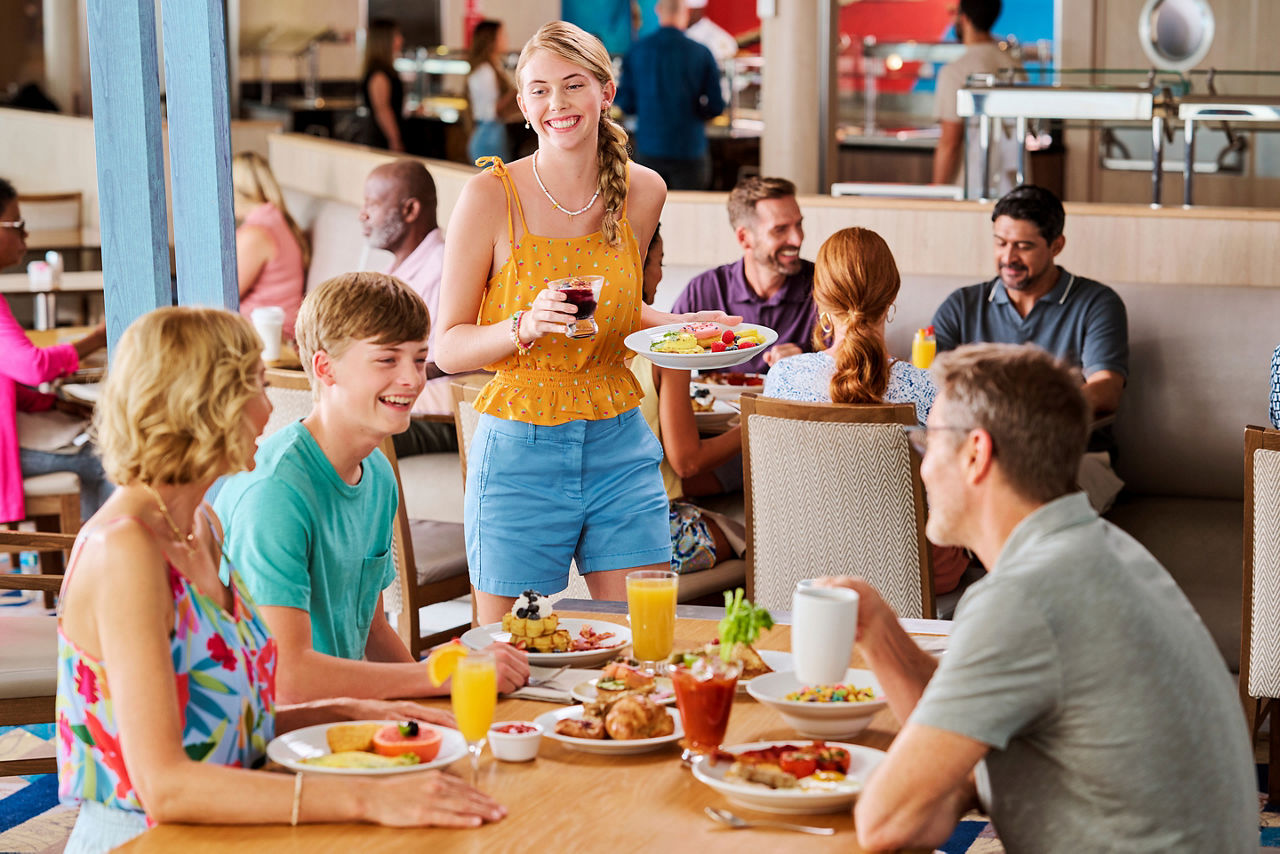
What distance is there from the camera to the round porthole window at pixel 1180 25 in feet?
28.6

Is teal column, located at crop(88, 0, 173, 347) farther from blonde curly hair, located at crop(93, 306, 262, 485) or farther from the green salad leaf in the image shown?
the green salad leaf

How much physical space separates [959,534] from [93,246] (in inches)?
303

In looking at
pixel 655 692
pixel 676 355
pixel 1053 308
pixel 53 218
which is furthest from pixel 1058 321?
pixel 53 218

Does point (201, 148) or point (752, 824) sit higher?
point (201, 148)

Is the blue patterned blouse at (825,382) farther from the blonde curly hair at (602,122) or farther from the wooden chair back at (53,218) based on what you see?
the wooden chair back at (53,218)

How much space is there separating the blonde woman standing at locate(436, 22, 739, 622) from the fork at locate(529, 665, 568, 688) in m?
0.66

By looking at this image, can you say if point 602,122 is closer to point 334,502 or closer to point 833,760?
point 334,502

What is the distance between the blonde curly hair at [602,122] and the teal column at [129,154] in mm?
668

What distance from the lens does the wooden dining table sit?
58.1 inches

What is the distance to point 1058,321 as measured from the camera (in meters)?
4.42

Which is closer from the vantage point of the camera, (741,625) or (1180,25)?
(741,625)

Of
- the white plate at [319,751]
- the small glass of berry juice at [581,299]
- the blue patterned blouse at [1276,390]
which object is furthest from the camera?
the blue patterned blouse at [1276,390]

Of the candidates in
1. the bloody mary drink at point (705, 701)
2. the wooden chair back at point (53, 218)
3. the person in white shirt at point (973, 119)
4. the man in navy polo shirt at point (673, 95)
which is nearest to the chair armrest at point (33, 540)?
the bloody mary drink at point (705, 701)

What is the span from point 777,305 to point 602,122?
193 centimetres
